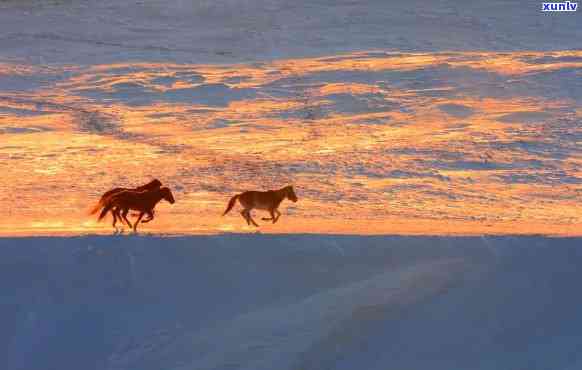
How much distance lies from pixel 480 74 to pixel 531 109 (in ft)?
9.84

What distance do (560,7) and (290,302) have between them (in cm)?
1940

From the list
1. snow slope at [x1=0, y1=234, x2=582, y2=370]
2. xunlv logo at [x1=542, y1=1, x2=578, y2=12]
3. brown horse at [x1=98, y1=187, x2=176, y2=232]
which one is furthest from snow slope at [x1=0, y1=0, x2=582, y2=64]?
snow slope at [x1=0, y1=234, x2=582, y2=370]

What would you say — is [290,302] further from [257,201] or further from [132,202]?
[132,202]

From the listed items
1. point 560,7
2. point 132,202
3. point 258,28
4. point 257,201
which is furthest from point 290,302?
point 560,7

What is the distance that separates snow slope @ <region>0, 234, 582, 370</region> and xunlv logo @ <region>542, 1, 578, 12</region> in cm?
1790

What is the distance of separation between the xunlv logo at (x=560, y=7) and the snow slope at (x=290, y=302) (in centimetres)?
1790

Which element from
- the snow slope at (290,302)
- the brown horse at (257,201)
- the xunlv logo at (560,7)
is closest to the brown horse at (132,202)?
the snow slope at (290,302)

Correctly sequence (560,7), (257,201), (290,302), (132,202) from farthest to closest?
(560,7) → (257,201) → (132,202) → (290,302)

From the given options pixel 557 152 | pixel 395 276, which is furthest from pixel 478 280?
pixel 557 152

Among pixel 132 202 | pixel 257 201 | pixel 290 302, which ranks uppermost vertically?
pixel 132 202

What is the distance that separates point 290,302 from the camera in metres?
10.3

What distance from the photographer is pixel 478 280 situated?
10.5 m

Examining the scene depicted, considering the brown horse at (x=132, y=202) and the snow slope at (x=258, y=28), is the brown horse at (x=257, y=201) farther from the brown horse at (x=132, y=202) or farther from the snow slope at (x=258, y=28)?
the snow slope at (x=258, y=28)

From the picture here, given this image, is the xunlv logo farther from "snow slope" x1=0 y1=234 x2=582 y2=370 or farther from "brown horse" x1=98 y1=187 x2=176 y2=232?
"brown horse" x1=98 y1=187 x2=176 y2=232
